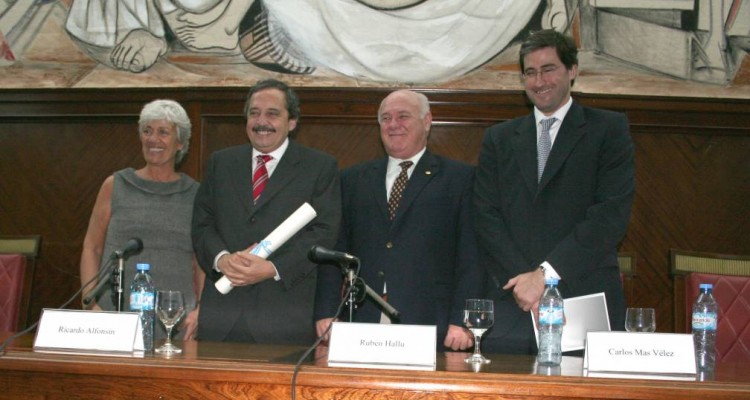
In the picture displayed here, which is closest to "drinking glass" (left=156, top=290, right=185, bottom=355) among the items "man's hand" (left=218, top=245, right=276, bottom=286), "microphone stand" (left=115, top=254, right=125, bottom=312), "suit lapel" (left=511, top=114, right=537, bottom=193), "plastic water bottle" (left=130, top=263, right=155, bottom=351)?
"plastic water bottle" (left=130, top=263, right=155, bottom=351)

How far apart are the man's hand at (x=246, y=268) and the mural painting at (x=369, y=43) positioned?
209 centimetres

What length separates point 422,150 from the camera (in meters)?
3.75

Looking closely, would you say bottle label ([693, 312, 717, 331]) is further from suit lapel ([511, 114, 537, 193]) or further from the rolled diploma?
the rolled diploma

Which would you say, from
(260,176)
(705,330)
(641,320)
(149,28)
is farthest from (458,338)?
(149,28)

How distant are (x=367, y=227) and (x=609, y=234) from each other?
1.00m

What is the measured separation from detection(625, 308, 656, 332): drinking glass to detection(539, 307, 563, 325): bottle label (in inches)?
10.4

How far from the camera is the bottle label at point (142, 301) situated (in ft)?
8.96

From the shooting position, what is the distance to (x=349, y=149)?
5250 mm

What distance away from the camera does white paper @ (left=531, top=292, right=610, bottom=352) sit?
2787 millimetres

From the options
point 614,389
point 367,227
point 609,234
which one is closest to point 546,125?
point 609,234

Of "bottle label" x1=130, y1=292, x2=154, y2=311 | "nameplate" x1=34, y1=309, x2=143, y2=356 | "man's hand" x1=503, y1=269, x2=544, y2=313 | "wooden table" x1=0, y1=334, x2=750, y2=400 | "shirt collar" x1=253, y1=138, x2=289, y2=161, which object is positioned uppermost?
"shirt collar" x1=253, y1=138, x2=289, y2=161

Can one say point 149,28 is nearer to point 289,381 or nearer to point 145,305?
point 145,305

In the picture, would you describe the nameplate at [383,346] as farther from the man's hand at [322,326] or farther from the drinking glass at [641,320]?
the man's hand at [322,326]

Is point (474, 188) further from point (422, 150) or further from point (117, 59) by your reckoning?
point (117, 59)
